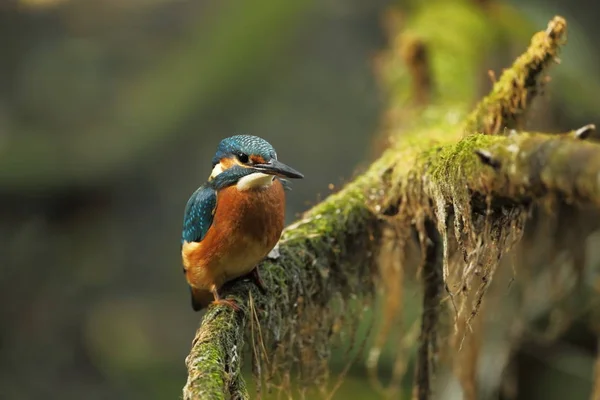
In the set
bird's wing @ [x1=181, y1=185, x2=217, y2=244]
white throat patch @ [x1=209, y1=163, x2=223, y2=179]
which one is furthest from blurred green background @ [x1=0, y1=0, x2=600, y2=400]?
white throat patch @ [x1=209, y1=163, x2=223, y2=179]

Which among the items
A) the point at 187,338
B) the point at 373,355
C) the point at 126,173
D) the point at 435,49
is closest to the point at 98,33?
the point at 126,173

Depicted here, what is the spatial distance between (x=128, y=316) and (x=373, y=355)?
566 centimetres

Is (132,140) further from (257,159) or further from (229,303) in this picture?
(229,303)

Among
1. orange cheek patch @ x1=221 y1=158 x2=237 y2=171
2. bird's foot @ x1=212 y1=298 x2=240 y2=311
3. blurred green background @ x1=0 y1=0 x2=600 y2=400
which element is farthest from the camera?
blurred green background @ x1=0 y1=0 x2=600 y2=400

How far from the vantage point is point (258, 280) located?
2.60 metres

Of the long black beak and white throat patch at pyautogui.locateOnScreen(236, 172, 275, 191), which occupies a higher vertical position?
the long black beak

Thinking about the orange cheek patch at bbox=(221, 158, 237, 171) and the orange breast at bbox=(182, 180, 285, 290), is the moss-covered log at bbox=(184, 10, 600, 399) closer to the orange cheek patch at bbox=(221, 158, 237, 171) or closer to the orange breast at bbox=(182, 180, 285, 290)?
the orange breast at bbox=(182, 180, 285, 290)

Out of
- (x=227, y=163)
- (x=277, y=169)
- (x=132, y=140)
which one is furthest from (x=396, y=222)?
(x=132, y=140)

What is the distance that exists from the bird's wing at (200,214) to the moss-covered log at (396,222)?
24cm

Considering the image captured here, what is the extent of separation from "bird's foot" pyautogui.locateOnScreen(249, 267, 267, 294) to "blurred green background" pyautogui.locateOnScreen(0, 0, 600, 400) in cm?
456

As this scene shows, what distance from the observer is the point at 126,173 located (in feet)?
27.8

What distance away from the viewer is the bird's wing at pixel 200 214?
2701 millimetres

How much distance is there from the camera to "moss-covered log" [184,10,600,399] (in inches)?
66.5

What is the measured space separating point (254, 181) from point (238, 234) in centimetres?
20
